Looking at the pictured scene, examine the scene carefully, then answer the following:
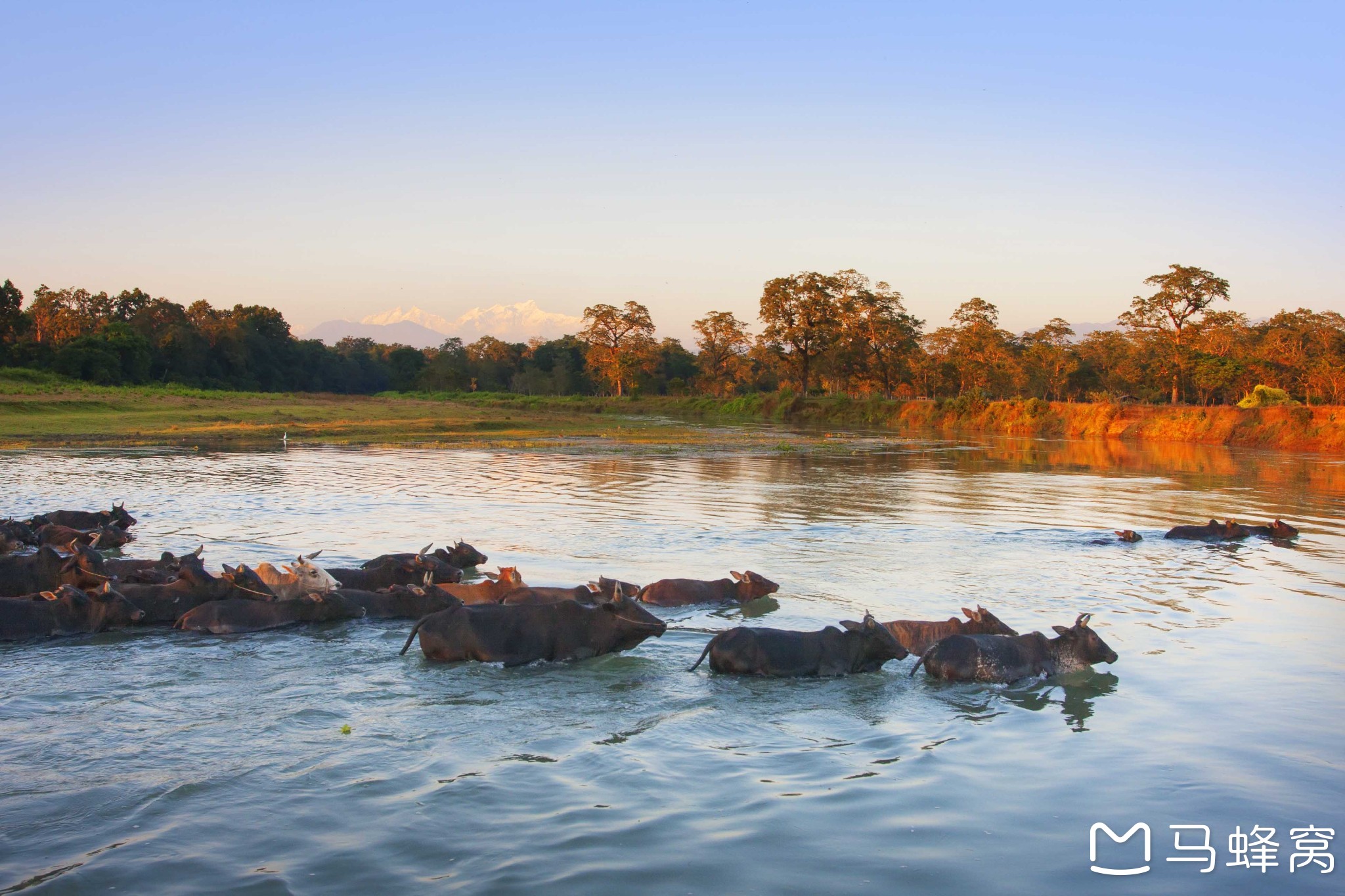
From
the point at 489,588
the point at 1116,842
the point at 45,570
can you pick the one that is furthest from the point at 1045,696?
the point at 45,570

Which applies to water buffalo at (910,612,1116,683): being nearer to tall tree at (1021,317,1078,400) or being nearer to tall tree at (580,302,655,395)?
tall tree at (1021,317,1078,400)

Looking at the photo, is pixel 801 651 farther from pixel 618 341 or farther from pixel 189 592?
pixel 618 341

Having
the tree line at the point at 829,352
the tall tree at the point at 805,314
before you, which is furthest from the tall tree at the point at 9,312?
the tall tree at the point at 805,314

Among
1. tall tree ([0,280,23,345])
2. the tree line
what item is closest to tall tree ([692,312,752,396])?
the tree line

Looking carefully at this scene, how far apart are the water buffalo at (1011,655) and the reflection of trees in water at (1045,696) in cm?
8

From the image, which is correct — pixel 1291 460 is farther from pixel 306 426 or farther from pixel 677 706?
pixel 306 426

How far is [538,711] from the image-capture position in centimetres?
650

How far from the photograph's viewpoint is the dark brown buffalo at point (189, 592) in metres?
8.67

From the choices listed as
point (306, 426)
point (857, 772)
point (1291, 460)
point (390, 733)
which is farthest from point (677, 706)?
point (306, 426)

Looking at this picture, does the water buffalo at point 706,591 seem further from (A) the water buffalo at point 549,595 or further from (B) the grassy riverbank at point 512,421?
(B) the grassy riverbank at point 512,421

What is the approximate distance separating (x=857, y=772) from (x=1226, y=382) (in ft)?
187

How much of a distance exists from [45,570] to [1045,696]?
9663mm

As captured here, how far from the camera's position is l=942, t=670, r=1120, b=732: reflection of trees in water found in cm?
669

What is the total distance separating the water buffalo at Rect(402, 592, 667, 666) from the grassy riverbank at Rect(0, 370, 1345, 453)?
2850cm
